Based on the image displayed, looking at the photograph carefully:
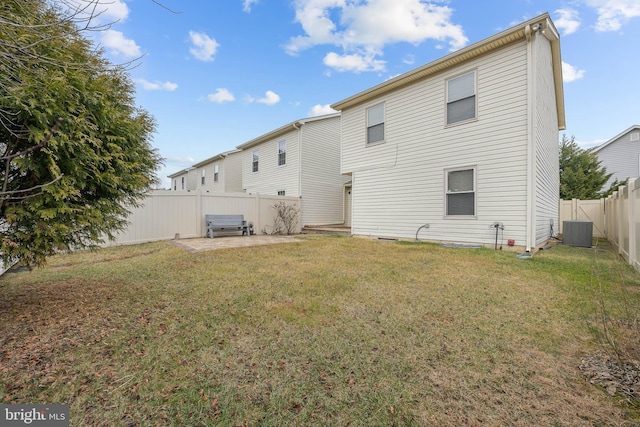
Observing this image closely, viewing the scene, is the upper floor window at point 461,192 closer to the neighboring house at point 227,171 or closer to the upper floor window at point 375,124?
the upper floor window at point 375,124

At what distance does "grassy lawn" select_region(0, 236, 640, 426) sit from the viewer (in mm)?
1765

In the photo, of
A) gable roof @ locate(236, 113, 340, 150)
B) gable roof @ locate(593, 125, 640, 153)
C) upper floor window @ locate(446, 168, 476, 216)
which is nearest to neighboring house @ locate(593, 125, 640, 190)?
gable roof @ locate(593, 125, 640, 153)

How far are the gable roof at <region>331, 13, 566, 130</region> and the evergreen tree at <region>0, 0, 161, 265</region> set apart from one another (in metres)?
7.93

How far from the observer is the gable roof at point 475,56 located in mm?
6605

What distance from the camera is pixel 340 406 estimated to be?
179 centimetres

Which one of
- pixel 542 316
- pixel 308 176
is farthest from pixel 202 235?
pixel 542 316

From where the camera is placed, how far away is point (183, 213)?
33.6 ft

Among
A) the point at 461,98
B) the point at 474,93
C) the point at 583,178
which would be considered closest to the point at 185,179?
the point at 461,98

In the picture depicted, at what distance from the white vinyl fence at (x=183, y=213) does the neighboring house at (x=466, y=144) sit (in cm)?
467

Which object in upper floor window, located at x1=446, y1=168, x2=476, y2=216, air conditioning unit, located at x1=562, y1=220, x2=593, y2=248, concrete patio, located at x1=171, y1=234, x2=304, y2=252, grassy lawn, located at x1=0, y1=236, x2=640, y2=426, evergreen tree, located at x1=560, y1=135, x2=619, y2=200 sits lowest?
grassy lawn, located at x1=0, y1=236, x2=640, y2=426

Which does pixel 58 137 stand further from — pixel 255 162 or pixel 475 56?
pixel 255 162

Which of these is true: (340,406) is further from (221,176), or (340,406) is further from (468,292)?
(221,176)

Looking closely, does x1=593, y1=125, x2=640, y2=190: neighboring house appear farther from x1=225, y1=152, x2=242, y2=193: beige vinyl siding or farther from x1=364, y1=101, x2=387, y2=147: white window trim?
x1=225, y1=152, x2=242, y2=193: beige vinyl siding

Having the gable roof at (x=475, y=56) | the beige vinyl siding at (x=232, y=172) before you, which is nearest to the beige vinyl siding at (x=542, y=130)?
the gable roof at (x=475, y=56)
